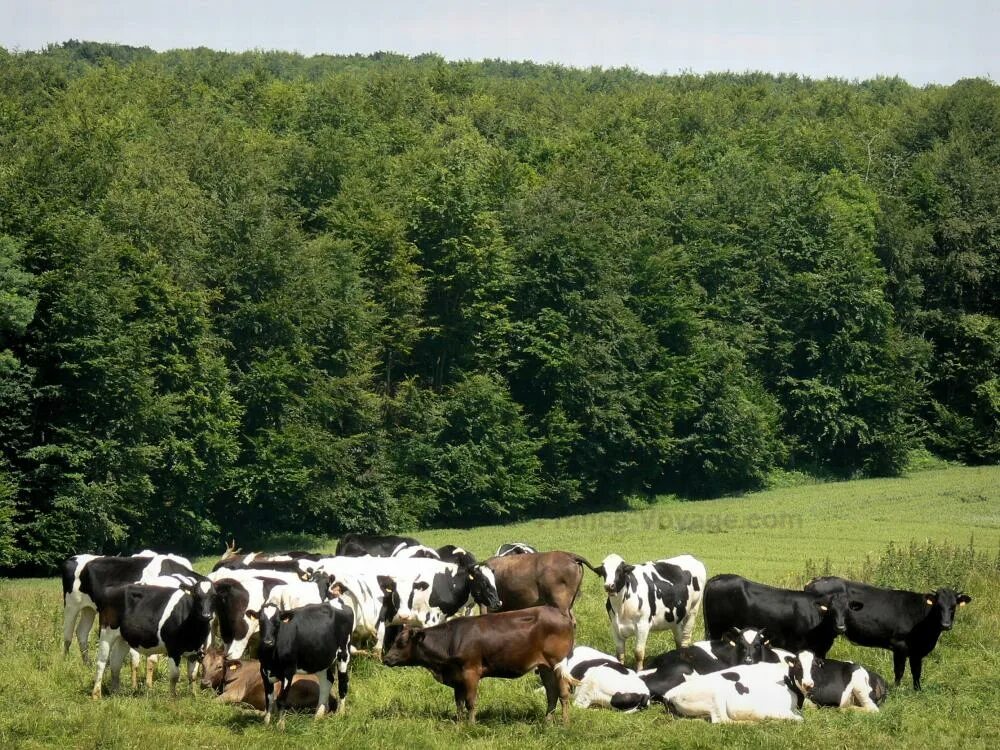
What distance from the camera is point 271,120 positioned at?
87.8m

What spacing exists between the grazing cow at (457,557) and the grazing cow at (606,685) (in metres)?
3.61

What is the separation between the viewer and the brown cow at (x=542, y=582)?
2422 centimetres

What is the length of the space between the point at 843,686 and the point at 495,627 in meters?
A: 5.32

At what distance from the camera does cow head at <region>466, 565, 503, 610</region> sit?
74.8 feet

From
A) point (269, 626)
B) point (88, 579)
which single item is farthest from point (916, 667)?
point (88, 579)

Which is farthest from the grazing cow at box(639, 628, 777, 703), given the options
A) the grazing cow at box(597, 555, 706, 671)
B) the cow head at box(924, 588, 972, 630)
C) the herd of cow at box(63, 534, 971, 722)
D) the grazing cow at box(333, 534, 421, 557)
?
the grazing cow at box(333, 534, 421, 557)

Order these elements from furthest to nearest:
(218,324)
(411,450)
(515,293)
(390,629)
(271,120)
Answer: (271,120) < (515,293) < (411,450) < (218,324) < (390,629)

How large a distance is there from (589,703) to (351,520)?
1499 inches

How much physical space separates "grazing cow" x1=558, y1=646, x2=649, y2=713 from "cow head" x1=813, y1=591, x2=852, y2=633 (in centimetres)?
336

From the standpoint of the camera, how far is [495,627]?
18672 mm

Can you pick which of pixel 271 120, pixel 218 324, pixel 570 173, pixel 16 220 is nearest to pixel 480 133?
pixel 271 120

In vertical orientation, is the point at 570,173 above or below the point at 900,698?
above

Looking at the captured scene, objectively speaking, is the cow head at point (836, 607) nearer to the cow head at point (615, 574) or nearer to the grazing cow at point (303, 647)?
the cow head at point (615, 574)

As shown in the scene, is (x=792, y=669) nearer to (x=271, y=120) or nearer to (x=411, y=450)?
(x=411, y=450)
